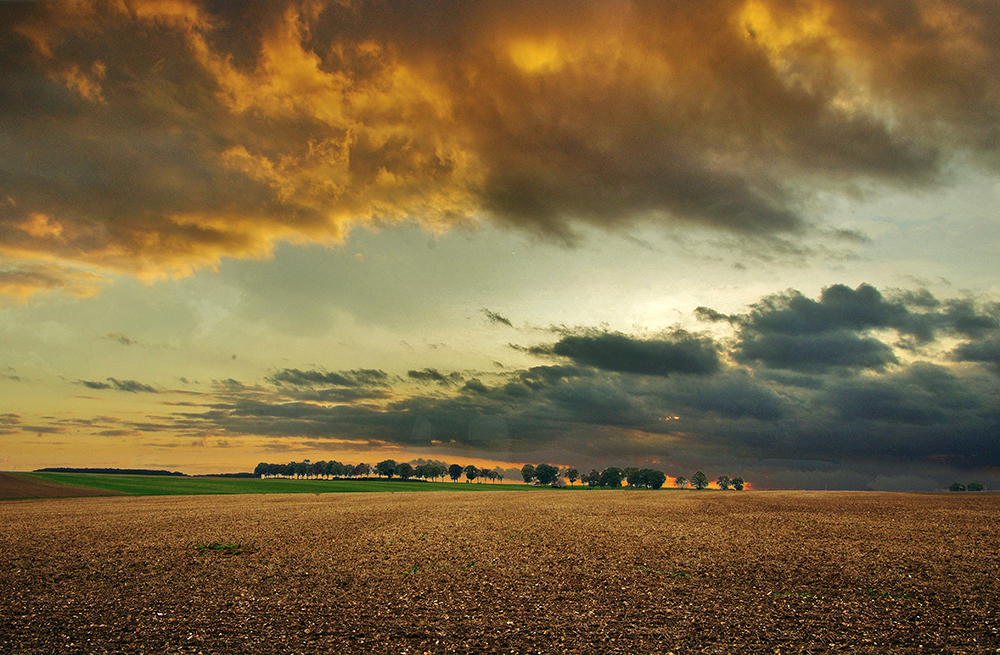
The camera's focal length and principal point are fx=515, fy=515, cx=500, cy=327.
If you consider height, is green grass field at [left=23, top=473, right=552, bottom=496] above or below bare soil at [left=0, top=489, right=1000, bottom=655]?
below

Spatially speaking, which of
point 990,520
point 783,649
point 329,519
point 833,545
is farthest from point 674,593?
point 990,520

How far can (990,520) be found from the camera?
44406 mm

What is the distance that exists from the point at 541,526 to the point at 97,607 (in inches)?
1126

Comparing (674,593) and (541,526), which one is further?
(541,526)

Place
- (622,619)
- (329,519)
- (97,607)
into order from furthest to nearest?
1. (329,519)
2. (97,607)
3. (622,619)

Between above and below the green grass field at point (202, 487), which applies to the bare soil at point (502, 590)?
above

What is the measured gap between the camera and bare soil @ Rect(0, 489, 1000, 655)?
631 inches

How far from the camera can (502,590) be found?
69.5 ft

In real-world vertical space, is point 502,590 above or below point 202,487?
above

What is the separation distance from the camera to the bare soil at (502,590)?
52.5ft

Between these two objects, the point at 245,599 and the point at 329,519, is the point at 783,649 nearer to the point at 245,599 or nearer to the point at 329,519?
the point at 245,599

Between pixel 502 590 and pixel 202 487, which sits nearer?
pixel 502 590

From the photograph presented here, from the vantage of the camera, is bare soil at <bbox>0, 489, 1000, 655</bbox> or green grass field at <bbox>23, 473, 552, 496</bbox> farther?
green grass field at <bbox>23, 473, 552, 496</bbox>

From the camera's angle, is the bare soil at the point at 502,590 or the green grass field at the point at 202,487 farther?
the green grass field at the point at 202,487
